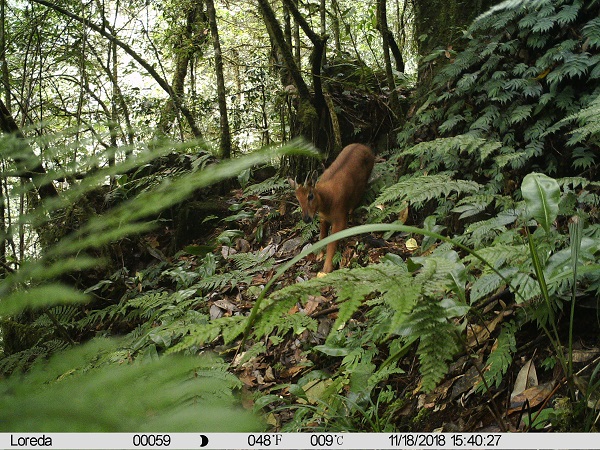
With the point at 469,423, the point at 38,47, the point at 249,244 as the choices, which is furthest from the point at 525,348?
the point at 38,47

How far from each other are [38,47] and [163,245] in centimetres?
303

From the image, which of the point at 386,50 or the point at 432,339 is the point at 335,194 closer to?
the point at 386,50

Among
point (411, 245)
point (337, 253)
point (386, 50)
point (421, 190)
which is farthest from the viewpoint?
point (386, 50)

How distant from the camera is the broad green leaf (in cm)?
182

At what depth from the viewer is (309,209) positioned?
4379 mm

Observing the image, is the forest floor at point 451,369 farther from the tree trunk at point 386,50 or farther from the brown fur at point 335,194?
the tree trunk at point 386,50

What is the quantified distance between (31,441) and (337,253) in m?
3.75

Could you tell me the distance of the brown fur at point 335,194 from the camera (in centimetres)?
436

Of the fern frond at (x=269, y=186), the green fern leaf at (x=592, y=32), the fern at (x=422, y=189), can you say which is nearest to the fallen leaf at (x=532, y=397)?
the fern at (x=422, y=189)

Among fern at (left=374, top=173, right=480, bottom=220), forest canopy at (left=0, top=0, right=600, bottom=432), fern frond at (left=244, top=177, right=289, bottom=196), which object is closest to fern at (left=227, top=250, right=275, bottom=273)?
forest canopy at (left=0, top=0, right=600, bottom=432)

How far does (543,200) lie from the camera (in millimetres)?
1834

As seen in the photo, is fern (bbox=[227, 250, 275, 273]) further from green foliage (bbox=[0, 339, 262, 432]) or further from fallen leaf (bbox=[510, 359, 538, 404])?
green foliage (bbox=[0, 339, 262, 432])

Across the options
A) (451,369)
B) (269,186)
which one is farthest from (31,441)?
(269,186)

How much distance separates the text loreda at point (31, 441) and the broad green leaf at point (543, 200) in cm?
171
